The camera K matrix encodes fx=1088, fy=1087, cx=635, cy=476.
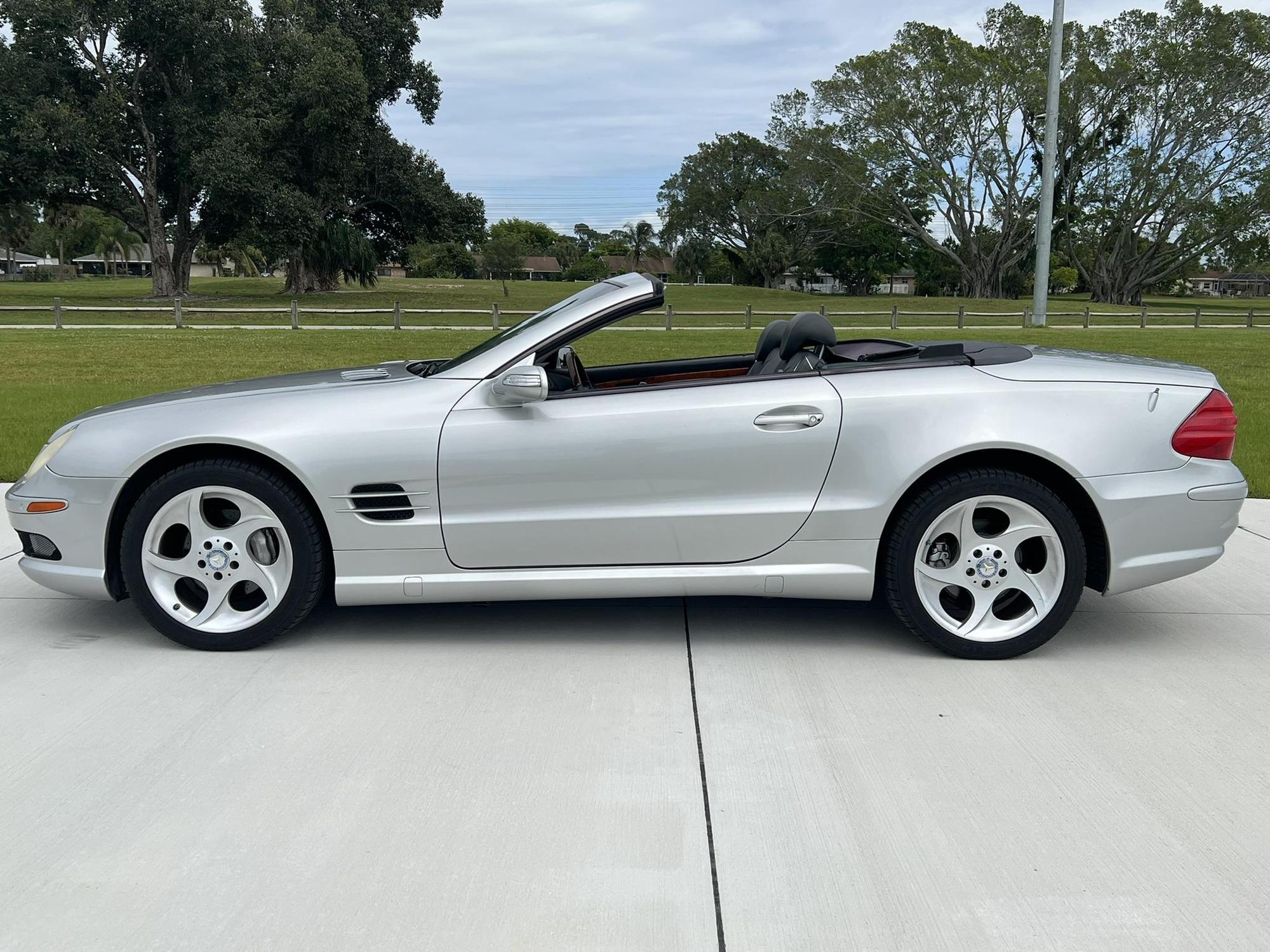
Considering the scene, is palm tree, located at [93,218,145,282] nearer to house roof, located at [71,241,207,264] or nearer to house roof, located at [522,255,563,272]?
house roof, located at [71,241,207,264]

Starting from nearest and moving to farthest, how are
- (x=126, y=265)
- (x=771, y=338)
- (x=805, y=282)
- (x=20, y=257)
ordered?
(x=771, y=338)
(x=805, y=282)
(x=20, y=257)
(x=126, y=265)

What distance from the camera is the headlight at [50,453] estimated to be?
3998mm

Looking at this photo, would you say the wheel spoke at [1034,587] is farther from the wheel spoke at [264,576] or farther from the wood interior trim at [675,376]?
the wheel spoke at [264,576]

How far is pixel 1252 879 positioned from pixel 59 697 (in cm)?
345

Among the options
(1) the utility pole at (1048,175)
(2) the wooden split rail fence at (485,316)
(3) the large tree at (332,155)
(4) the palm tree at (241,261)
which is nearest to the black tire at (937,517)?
(2) the wooden split rail fence at (485,316)

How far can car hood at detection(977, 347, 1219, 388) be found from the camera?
12.8 feet

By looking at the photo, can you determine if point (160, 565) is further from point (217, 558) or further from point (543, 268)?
point (543, 268)

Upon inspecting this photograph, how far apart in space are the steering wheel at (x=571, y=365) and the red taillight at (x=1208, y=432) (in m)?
2.20

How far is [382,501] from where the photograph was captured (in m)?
3.80

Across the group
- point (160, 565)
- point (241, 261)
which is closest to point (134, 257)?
point (241, 261)

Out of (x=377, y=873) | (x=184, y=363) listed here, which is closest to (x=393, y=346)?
(x=184, y=363)

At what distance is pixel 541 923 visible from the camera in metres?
2.31

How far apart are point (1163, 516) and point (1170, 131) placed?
52.1m

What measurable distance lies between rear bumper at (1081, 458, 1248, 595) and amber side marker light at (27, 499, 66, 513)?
3.62 metres
